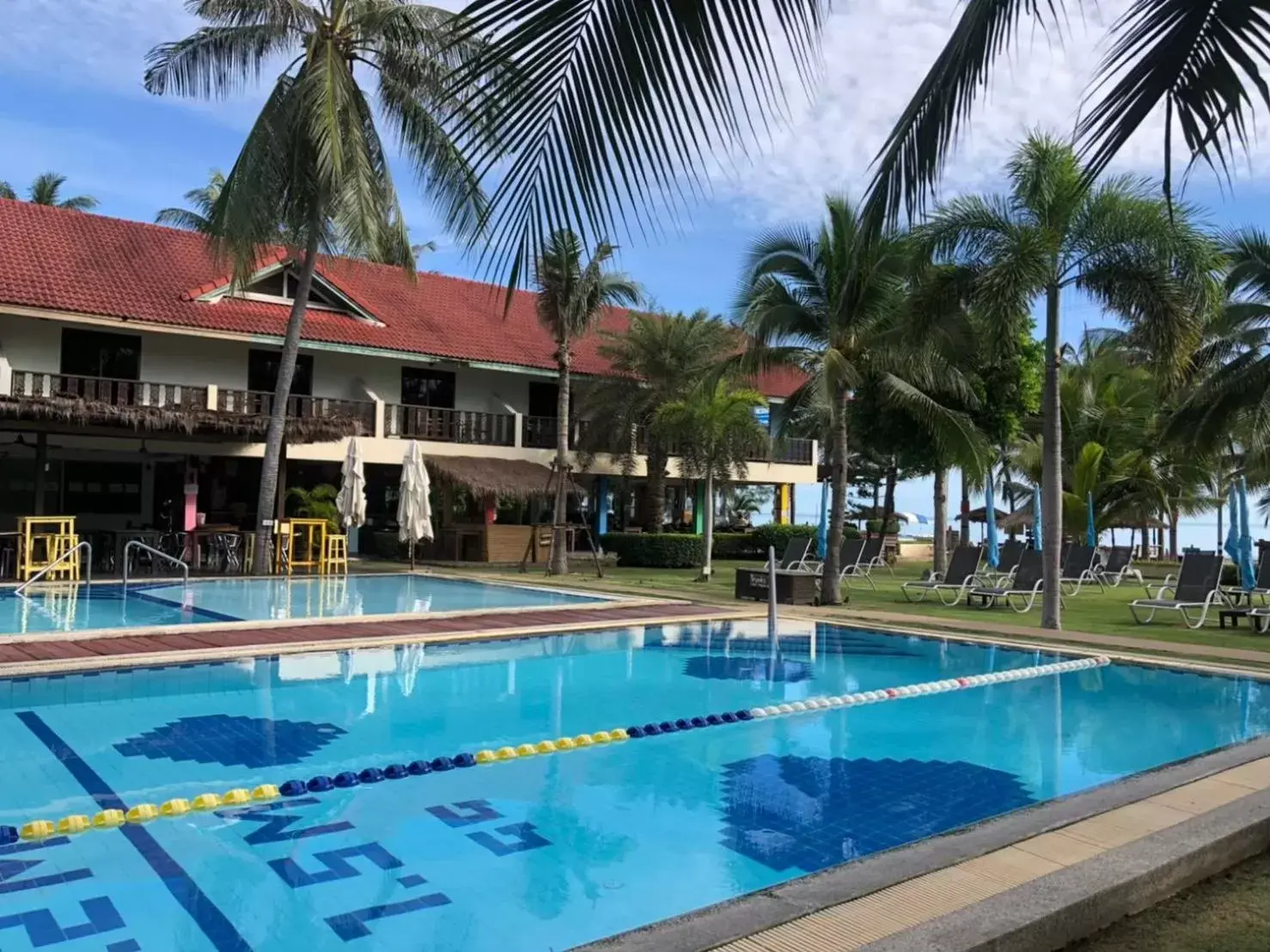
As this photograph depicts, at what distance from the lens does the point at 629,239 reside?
7.47ft

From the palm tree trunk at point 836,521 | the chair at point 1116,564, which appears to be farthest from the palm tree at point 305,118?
the chair at point 1116,564

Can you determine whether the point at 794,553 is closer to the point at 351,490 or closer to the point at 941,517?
the point at 941,517

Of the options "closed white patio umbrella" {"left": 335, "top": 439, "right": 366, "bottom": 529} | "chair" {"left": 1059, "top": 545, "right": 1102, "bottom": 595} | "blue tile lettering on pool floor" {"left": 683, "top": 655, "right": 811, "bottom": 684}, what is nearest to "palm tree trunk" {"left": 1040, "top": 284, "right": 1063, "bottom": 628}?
"blue tile lettering on pool floor" {"left": 683, "top": 655, "right": 811, "bottom": 684}

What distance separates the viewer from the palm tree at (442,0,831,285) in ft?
7.16

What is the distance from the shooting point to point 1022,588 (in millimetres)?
16438

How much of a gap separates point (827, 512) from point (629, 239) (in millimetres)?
18798

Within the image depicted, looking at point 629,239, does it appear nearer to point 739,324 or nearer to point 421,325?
point 739,324

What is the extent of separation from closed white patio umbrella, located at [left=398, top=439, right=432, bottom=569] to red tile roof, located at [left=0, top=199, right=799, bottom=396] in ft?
11.7

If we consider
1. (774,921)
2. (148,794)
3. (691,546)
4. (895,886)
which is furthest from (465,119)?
(691,546)

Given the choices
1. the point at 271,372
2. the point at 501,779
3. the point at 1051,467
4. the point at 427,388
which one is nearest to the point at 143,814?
the point at 501,779

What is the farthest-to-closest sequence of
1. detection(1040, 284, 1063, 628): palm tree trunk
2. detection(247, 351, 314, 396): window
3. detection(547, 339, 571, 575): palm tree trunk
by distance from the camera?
detection(247, 351, 314, 396): window, detection(547, 339, 571, 575): palm tree trunk, detection(1040, 284, 1063, 628): palm tree trunk

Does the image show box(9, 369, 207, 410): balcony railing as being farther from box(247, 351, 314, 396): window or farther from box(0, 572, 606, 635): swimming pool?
box(0, 572, 606, 635): swimming pool

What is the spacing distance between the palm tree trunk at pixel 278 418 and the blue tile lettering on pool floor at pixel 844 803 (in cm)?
1486

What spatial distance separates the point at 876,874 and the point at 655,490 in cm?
2437
